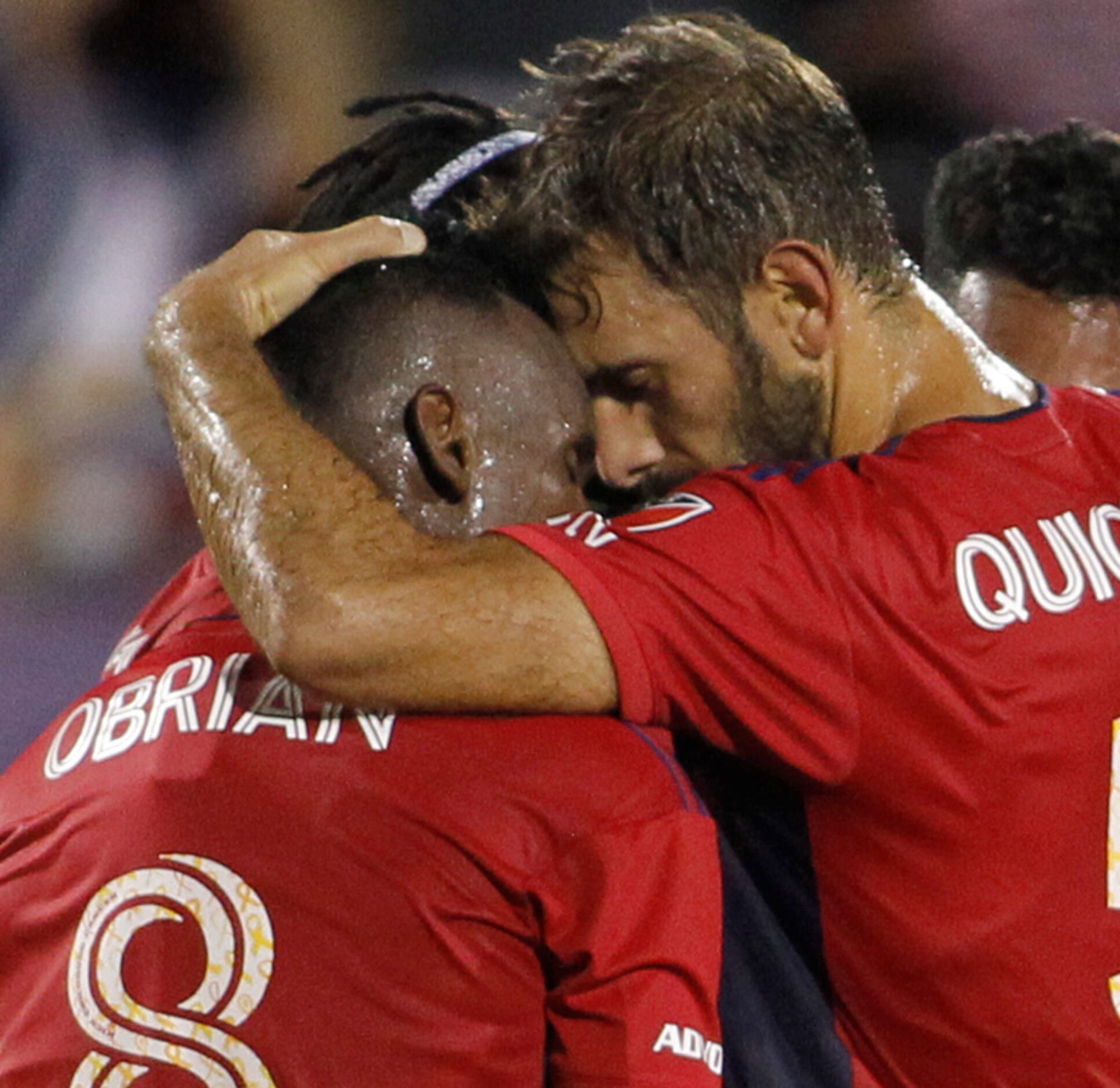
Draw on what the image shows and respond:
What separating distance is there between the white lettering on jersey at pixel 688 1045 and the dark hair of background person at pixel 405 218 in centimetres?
71

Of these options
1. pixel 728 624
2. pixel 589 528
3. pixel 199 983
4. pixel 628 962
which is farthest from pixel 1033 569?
pixel 199 983

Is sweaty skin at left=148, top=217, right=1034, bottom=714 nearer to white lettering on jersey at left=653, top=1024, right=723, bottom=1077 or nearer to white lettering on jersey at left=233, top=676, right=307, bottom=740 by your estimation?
white lettering on jersey at left=233, top=676, right=307, bottom=740

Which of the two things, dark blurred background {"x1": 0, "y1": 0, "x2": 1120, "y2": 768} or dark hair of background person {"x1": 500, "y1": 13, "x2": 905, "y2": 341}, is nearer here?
dark hair of background person {"x1": 500, "y1": 13, "x2": 905, "y2": 341}

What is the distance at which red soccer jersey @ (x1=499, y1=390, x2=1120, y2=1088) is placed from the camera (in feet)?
5.02

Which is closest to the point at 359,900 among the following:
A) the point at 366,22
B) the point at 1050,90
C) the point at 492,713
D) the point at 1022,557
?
the point at 492,713

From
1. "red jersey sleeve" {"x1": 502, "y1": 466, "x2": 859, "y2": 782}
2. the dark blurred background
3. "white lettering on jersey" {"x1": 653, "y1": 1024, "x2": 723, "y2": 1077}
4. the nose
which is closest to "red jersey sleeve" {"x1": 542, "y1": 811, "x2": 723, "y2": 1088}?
"white lettering on jersey" {"x1": 653, "y1": 1024, "x2": 723, "y2": 1077}

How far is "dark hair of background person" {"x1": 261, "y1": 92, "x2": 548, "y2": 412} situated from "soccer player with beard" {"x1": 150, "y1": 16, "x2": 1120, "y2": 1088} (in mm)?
31

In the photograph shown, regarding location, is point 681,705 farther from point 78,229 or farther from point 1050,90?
point 1050,90

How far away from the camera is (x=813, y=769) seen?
1.57 meters

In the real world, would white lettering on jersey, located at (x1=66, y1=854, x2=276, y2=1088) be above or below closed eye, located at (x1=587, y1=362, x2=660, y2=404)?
below

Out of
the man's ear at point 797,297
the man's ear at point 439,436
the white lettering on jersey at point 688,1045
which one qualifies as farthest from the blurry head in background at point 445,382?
the white lettering on jersey at point 688,1045

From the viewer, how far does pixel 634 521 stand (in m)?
1.59

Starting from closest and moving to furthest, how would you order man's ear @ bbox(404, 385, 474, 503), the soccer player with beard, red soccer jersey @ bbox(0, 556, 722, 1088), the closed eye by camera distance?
red soccer jersey @ bbox(0, 556, 722, 1088), the soccer player with beard, man's ear @ bbox(404, 385, 474, 503), the closed eye

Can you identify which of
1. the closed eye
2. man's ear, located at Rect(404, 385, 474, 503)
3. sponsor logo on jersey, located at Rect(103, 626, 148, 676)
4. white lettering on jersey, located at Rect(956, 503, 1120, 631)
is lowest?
white lettering on jersey, located at Rect(956, 503, 1120, 631)
